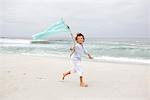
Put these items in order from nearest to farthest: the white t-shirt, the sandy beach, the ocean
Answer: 1. the sandy beach
2. the white t-shirt
3. the ocean

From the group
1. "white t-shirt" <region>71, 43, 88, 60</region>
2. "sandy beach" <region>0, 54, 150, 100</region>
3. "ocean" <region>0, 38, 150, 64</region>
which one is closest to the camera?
"sandy beach" <region>0, 54, 150, 100</region>

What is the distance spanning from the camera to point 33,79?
7773 millimetres

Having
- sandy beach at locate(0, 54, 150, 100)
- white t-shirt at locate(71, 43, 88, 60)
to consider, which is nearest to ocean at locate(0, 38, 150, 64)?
sandy beach at locate(0, 54, 150, 100)

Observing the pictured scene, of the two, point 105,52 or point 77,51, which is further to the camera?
point 105,52

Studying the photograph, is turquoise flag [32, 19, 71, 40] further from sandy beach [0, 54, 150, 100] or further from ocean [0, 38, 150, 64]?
ocean [0, 38, 150, 64]

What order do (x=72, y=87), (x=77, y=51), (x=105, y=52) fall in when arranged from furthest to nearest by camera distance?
(x=105, y=52), (x=77, y=51), (x=72, y=87)

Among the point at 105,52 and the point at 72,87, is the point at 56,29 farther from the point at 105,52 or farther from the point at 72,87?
the point at 105,52

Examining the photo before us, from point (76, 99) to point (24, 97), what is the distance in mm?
936

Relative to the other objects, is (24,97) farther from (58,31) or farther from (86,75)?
(86,75)

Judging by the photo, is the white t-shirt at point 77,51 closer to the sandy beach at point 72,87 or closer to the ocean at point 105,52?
the sandy beach at point 72,87

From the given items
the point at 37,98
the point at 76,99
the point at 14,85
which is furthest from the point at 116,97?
the point at 14,85

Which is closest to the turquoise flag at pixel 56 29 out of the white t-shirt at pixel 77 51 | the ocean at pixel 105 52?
the white t-shirt at pixel 77 51

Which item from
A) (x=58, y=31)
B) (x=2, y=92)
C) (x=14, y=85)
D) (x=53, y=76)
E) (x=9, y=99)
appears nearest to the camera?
(x=9, y=99)

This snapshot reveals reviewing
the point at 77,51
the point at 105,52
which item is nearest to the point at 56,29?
the point at 77,51
